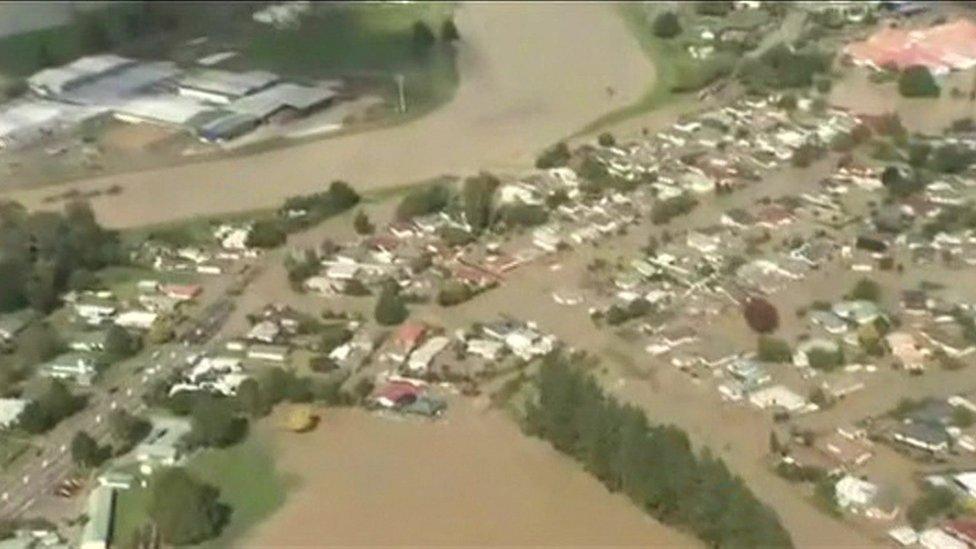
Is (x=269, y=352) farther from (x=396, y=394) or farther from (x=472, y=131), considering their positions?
(x=472, y=131)

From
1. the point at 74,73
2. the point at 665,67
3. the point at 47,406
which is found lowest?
the point at 665,67

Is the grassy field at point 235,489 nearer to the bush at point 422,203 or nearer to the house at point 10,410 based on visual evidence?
the house at point 10,410

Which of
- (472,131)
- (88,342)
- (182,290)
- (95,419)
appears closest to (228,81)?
(472,131)

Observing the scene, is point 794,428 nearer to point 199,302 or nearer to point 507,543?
point 507,543

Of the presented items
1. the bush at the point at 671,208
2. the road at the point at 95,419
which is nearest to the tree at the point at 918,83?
the bush at the point at 671,208

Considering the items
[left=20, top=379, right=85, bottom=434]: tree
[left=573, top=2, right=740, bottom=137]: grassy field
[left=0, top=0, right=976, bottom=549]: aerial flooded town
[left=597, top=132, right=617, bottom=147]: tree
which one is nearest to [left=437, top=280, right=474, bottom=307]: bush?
[left=0, top=0, right=976, bottom=549]: aerial flooded town

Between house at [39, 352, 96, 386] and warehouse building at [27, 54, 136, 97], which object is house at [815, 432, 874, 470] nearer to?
house at [39, 352, 96, 386]
